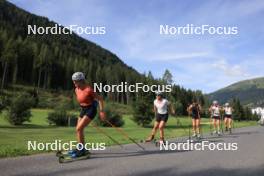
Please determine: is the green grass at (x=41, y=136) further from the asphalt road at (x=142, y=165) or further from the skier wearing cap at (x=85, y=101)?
the asphalt road at (x=142, y=165)

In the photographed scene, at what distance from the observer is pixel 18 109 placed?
3847 cm

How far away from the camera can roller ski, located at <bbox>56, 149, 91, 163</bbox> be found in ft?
32.6

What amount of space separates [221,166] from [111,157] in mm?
2887

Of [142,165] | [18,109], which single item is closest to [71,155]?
[142,165]

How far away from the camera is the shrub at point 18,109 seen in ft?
125

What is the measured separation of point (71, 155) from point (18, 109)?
2962 cm

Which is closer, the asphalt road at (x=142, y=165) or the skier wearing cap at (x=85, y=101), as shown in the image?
the asphalt road at (x=142, y=165)

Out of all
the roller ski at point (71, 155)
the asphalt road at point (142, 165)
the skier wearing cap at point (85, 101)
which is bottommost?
the asphalt road at point (142, 165)

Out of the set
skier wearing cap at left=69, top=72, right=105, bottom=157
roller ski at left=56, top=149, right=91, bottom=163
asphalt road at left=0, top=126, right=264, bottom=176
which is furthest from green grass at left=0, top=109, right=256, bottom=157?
asphalt road at left=0, top=126, right=264, bottom=176

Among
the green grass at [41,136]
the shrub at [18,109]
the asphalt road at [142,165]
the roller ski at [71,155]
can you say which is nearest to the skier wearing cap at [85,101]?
the roller ski at [71,155]

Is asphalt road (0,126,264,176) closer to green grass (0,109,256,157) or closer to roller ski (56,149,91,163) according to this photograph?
roller ski (56,149,91,163)

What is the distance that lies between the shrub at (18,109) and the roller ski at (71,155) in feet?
95.4

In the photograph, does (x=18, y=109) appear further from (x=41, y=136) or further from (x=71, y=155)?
(x=71, y=155)

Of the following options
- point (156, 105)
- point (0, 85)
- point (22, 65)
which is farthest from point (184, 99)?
point (156, 105)
